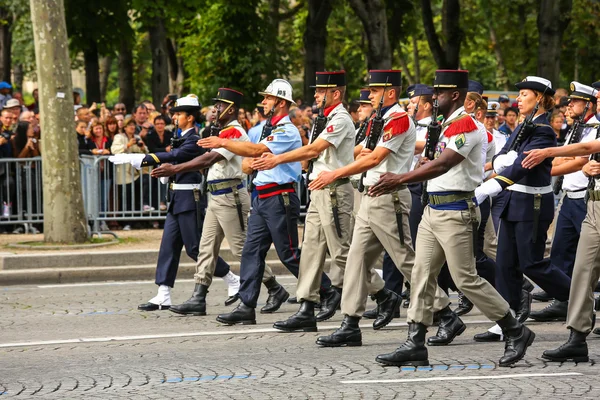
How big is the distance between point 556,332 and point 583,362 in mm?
1436

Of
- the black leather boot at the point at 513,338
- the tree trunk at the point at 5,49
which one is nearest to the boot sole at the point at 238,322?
the black leather boot at the point at 513,338

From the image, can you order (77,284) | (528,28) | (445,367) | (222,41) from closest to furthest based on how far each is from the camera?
(445,367)
(77,284)
(222,41)
(528,28)

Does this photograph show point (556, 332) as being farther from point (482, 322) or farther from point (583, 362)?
point (583, 362)

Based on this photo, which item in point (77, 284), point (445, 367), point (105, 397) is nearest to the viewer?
point (105, 397)

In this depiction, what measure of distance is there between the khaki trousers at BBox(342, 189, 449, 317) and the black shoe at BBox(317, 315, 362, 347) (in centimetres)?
9

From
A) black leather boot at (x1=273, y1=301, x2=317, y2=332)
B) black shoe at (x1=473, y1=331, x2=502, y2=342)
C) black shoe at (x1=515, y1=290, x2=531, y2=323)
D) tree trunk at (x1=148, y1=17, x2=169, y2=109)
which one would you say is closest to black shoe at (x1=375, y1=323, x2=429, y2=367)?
black shoe at (x1=473, y1=331, x2=502, y2=342)

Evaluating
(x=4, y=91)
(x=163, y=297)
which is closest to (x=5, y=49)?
(x=4, y=91)

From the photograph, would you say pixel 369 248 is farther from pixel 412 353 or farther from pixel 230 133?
pixel 230 133

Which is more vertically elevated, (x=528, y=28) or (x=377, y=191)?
(x=528, y=28)

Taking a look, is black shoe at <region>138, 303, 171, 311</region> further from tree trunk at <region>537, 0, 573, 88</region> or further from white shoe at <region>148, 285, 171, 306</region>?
tree trunk at <region>537, 0, 573, 88</region>

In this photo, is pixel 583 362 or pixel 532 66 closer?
pixel 583 362

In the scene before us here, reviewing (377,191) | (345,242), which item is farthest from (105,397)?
(345,242)

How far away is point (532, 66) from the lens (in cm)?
4356

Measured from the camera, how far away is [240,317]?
9969 millimetres
